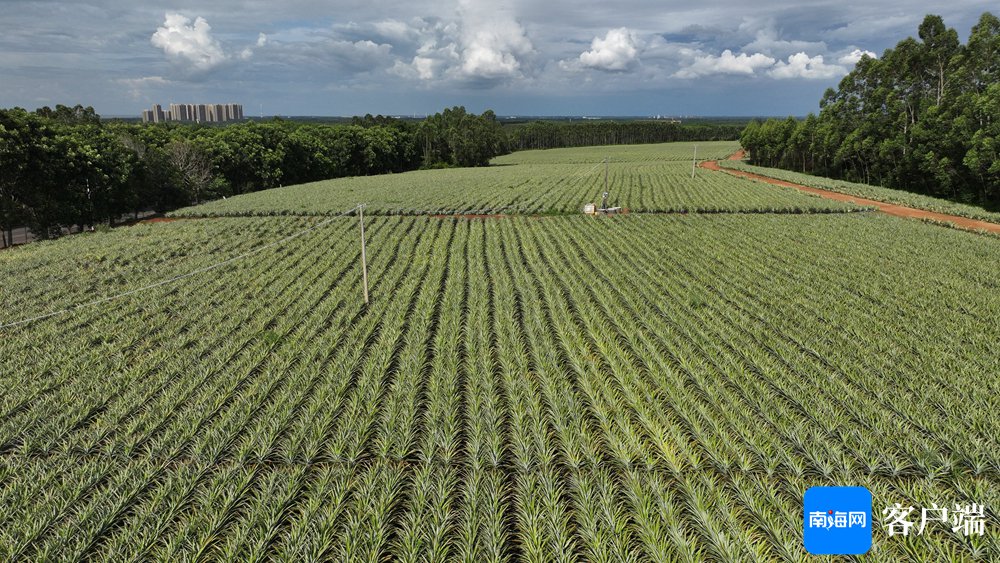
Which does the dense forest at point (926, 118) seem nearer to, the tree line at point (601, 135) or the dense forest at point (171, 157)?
the dense forest at point (171, 157)

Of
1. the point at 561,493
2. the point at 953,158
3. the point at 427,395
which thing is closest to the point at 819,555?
the point at 561,493

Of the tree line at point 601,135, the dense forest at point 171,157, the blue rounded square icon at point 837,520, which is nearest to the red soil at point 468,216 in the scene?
the dense forest at point 171,157

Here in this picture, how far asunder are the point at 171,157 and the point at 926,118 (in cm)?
6595

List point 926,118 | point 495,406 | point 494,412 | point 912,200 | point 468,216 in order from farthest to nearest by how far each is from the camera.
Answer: point 926,118, point 912,200, point 468,216, point 495,406, point 494,412

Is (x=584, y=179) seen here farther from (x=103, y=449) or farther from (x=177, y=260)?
(x=103, y=449)

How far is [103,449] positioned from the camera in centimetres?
768

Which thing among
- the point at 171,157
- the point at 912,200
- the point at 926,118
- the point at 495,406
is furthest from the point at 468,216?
the point at 926,118

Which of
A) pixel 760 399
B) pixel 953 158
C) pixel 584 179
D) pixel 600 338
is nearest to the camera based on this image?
pixel 760 399

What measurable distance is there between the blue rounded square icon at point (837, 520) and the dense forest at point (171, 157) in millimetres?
39692

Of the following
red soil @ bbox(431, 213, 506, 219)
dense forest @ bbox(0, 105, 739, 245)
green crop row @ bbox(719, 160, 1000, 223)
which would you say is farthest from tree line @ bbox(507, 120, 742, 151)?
red soil @ bbox(431, 213, 506, 219)

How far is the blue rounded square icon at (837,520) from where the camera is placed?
557 centimetres

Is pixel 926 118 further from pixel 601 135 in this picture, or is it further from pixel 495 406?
pixel 601 135

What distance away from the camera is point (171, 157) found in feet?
149

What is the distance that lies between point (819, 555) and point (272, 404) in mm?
8574
